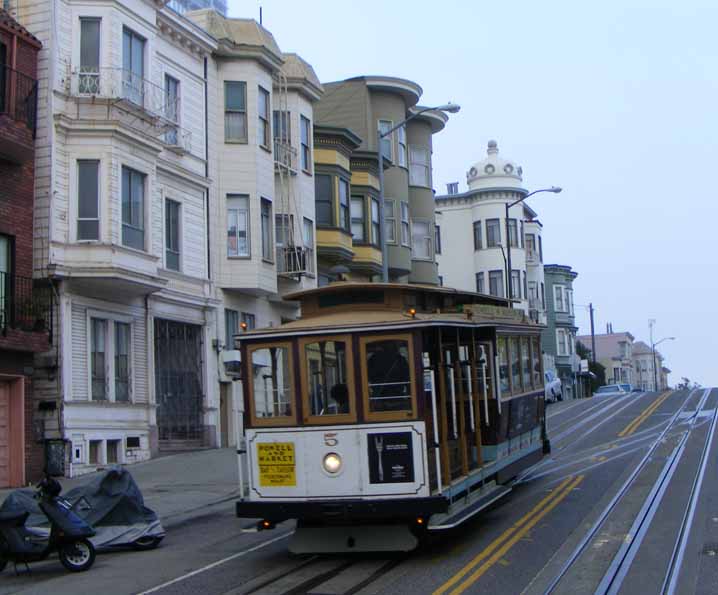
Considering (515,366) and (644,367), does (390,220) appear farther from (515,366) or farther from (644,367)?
(644,367)

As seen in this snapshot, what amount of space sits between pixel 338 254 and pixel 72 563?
22.7 metres

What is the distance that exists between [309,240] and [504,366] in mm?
18473

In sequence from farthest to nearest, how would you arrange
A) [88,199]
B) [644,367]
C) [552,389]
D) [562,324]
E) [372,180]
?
[644,367]
[562,324]
[552,389]
[372,180]
[88,199]

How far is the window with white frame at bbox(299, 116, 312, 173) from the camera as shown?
32500mm

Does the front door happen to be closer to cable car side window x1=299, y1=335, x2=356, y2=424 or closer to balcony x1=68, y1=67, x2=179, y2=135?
balcony x1=68, y1=67, x2=179, y2=135

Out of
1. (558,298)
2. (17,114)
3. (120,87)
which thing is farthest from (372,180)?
(558,298)

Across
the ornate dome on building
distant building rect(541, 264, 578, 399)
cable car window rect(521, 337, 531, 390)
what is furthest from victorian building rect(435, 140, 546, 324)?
cable car window rect(521, 337, 531, 390)

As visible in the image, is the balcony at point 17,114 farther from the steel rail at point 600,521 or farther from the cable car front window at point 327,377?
the steel rail at point 600,521

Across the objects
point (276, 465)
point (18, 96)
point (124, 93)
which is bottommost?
point (276, 465)

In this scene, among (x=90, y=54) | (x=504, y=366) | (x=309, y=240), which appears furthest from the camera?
(x=309, y=240)

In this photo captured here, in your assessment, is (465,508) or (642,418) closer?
(465,508)

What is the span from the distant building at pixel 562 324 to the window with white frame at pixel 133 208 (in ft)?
171

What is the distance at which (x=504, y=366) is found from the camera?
14539mm

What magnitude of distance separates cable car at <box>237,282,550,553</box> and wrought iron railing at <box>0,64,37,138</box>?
35.1 ft
